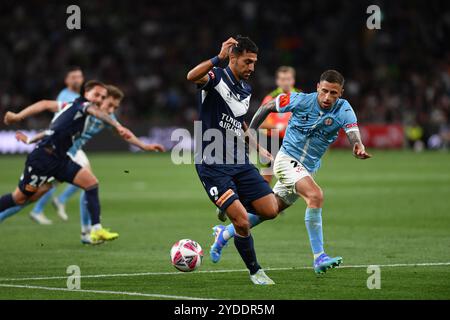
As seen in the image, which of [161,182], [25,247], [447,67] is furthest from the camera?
[447,67]

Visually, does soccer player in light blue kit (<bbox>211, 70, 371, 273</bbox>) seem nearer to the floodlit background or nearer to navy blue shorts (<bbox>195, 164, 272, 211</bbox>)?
Result: navy blue shorts (<bbox>195, 164, 272, 211</bbox>)

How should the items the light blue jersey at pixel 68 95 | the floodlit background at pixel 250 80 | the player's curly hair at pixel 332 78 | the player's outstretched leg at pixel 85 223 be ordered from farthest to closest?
the floodlit background at pixel 250 80
the light blue jersey at pixel 68 95
the player's outstretched leg at pixel 85 223
the player's curly hair at pixel 332 78

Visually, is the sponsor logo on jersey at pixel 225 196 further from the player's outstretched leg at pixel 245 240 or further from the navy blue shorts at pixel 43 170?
the navy blue shorts at pixel 43 170

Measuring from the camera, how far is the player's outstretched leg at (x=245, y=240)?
10.0 metres

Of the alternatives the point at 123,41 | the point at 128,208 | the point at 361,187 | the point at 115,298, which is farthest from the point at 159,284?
the point at 123,41

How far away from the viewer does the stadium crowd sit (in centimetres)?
3916

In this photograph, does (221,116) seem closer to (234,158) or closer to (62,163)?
(234,158)

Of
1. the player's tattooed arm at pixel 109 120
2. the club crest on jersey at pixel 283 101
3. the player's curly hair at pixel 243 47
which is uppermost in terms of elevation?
the player's curly hair at pixel 243 47

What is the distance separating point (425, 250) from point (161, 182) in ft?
48.0

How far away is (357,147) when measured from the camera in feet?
34.4

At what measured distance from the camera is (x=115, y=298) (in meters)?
9.08

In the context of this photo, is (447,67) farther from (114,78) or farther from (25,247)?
(25,247)

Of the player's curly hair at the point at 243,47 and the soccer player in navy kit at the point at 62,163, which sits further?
the soccer player in navy kit at the point at 62,163

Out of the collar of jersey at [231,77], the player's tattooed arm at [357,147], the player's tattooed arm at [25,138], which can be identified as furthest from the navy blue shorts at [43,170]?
the player's tattooed arm at [357,147]
